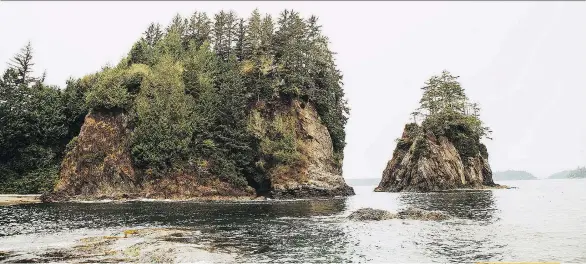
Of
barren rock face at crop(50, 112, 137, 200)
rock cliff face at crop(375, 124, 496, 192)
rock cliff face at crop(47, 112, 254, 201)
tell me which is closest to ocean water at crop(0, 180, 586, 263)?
rock cliff face at crop(47, 112, 254, 201)

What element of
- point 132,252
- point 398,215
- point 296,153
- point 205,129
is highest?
point 205,129

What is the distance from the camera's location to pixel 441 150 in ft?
340

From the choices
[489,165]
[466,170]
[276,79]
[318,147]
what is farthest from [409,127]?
[276,79]

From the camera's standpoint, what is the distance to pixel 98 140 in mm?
77938

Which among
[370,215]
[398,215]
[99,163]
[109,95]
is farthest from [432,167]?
[109,95]

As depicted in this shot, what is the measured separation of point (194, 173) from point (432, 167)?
61856 mm

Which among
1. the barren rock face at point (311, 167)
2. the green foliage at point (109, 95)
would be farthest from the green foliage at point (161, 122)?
the barren rock face at point (311, 167)

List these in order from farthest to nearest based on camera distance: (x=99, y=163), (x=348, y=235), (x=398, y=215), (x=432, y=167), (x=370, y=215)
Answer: (x=432, y=167), (x=99, y=163), (x=398, y=215), (x=370, y=215), (x=348, y=235)

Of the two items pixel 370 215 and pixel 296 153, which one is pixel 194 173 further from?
pixel 370 215

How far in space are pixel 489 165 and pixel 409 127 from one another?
96.5 feet

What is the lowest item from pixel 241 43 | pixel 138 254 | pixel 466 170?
pixel 138 254

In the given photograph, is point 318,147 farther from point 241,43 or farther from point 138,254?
point 138,254

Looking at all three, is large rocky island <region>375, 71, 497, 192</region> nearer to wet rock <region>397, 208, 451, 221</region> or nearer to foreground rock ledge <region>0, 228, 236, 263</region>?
wet rock <region>397, 208, 451, 221</region>

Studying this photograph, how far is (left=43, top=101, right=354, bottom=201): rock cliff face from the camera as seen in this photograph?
243 feet
